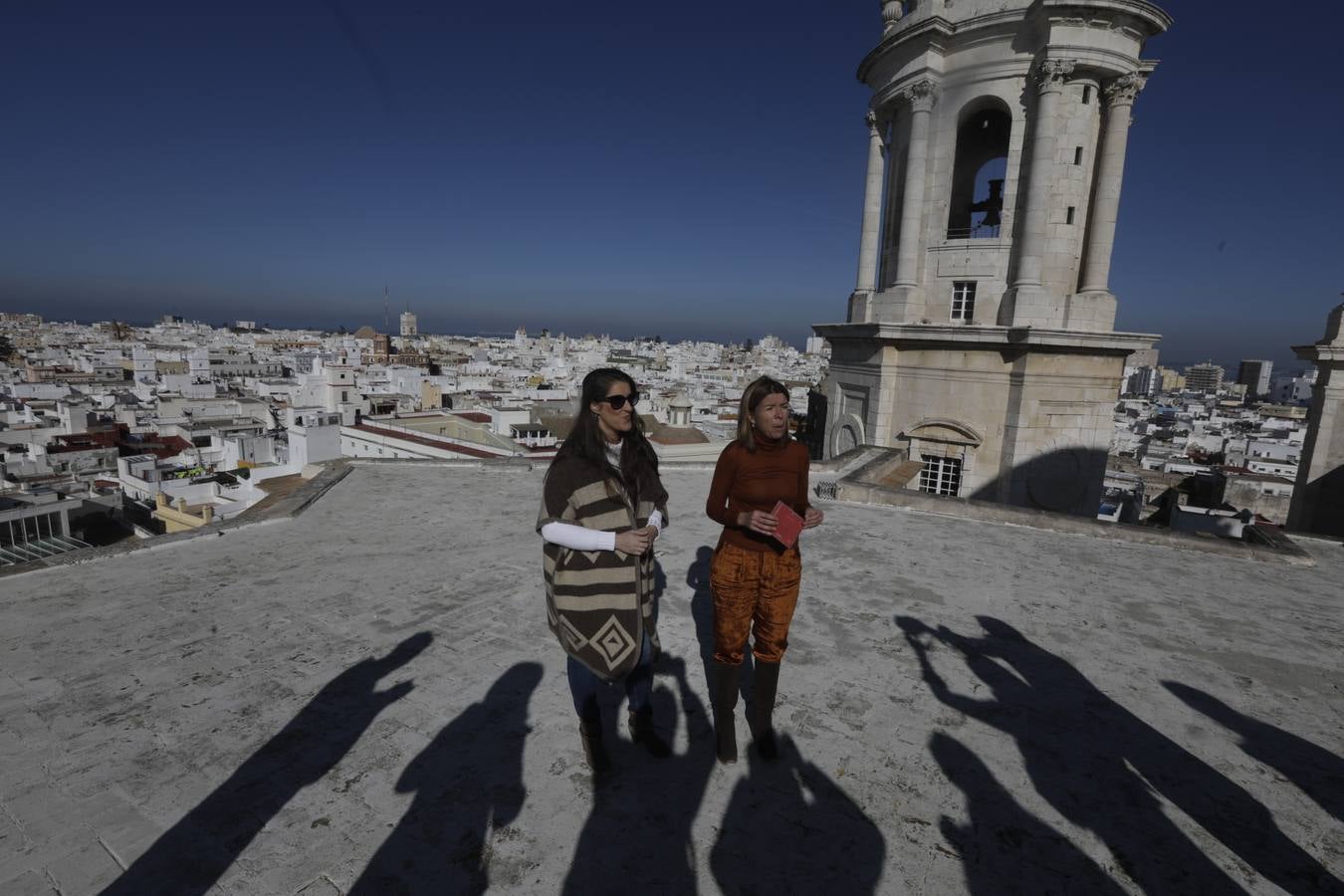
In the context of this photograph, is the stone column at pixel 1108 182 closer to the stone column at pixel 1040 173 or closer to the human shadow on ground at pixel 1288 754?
the stone column at pixel 1040 173

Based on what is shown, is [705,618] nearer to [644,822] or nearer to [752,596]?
[752,596]

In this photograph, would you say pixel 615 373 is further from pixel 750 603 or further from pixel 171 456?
pixel 171 456

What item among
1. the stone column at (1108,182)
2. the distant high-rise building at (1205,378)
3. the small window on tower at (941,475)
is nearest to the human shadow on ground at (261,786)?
the small window on tower at (941,475)

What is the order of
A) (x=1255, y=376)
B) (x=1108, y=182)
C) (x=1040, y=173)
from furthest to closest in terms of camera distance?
(x=1255, y=376)
(x=1108, y=182)
(x=1040, y=173)

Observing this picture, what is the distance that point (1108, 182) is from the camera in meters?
11.8

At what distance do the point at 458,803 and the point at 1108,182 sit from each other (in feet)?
47.2

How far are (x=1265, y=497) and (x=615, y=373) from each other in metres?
35.7

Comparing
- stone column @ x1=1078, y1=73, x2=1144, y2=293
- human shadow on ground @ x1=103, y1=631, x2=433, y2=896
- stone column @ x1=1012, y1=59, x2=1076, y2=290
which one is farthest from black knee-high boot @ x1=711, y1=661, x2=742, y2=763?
stone column @ x1=1078, y1=73, x2=1144, y2=293

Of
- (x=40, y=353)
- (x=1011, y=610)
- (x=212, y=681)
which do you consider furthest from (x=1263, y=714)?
(x=40, y=353)

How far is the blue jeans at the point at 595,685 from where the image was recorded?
8.93 ft

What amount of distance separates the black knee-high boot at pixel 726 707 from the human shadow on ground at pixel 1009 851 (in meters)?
0.91

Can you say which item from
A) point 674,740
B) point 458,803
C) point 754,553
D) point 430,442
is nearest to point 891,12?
point 754,553

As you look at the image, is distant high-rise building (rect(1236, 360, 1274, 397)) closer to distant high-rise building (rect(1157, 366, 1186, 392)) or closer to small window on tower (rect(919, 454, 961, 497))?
distant high-rise building (rect(1157, 366, 1186, 392))

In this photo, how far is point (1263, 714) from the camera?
344 centimetres
